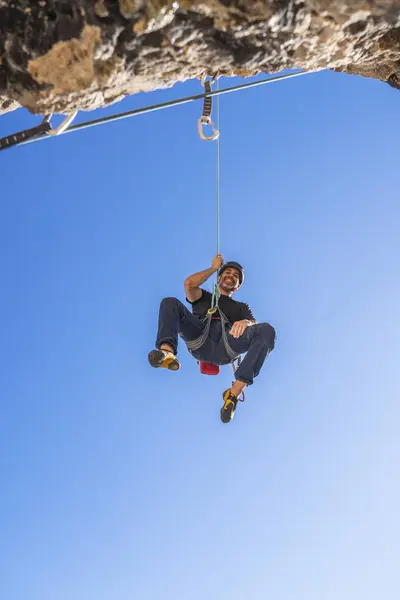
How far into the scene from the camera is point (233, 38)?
2.90m

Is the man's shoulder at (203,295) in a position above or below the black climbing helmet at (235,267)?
below

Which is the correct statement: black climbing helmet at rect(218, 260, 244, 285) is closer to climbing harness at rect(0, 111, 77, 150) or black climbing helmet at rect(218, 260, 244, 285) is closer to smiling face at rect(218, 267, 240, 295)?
smiling face at rect(218, 267, 240, 295)

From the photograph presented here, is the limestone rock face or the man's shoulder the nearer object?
the limestone rock face

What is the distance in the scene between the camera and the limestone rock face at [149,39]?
Answer: 2625mm

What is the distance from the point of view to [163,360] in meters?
5.34

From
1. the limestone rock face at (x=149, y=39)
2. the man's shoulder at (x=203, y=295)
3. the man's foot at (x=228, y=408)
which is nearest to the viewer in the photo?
the limestone rock face at (x=149, y=39)

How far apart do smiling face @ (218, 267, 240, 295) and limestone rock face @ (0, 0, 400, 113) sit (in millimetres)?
3477

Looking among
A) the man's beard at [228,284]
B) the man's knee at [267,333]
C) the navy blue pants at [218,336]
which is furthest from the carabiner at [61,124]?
the man's beard at [228,284]

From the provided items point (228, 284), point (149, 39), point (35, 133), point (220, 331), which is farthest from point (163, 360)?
point (149, 39)

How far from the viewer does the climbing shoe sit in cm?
532

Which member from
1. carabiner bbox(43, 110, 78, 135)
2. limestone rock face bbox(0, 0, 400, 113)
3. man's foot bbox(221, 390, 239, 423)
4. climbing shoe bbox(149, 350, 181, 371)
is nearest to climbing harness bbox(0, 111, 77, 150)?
carabiner bbox(43, 110, 78, 135)

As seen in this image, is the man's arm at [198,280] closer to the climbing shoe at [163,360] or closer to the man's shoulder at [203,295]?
the man's shoulder at [203,295]

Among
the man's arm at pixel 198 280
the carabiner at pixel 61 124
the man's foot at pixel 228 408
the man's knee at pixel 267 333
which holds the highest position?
the man's arm at pixel 198 280

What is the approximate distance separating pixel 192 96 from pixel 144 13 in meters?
1.02
